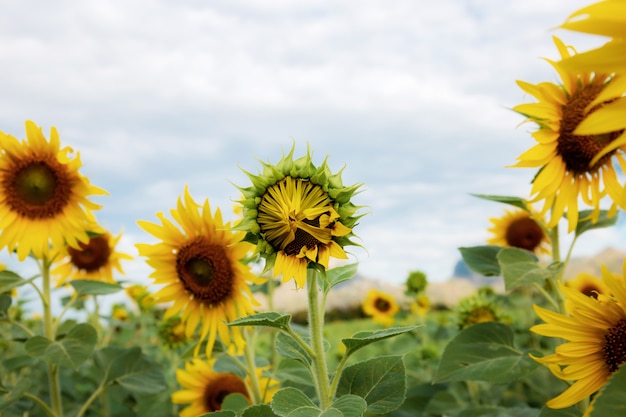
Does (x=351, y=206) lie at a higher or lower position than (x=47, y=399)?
higher

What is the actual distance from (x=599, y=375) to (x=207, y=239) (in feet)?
4.59

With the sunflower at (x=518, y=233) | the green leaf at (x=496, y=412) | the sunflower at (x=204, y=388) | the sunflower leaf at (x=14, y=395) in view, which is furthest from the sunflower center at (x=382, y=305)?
the sunflower leaf at (x=14, y=395)

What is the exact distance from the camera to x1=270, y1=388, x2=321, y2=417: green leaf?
140 cm

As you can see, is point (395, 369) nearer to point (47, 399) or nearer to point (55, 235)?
point (55, 235)

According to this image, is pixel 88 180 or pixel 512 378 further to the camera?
pixel 88 180

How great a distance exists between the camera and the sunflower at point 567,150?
2098 millimetres

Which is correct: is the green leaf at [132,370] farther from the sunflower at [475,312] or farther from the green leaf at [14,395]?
the sunflower at [475,312]

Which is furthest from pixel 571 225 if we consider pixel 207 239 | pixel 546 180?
pixel 207 239

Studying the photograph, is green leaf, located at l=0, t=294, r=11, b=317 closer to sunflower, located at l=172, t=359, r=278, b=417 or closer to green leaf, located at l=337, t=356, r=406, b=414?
sunflower, located at l=172, t=359, r=278, b=417

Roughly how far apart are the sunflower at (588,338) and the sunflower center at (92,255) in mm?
2985

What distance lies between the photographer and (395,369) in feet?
5.49

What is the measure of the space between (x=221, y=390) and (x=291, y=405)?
4.75 ft

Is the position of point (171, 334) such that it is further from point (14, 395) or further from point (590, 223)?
point (590, 223)

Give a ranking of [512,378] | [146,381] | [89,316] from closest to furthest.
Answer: [512,378]
[146,381]
[89,316]
